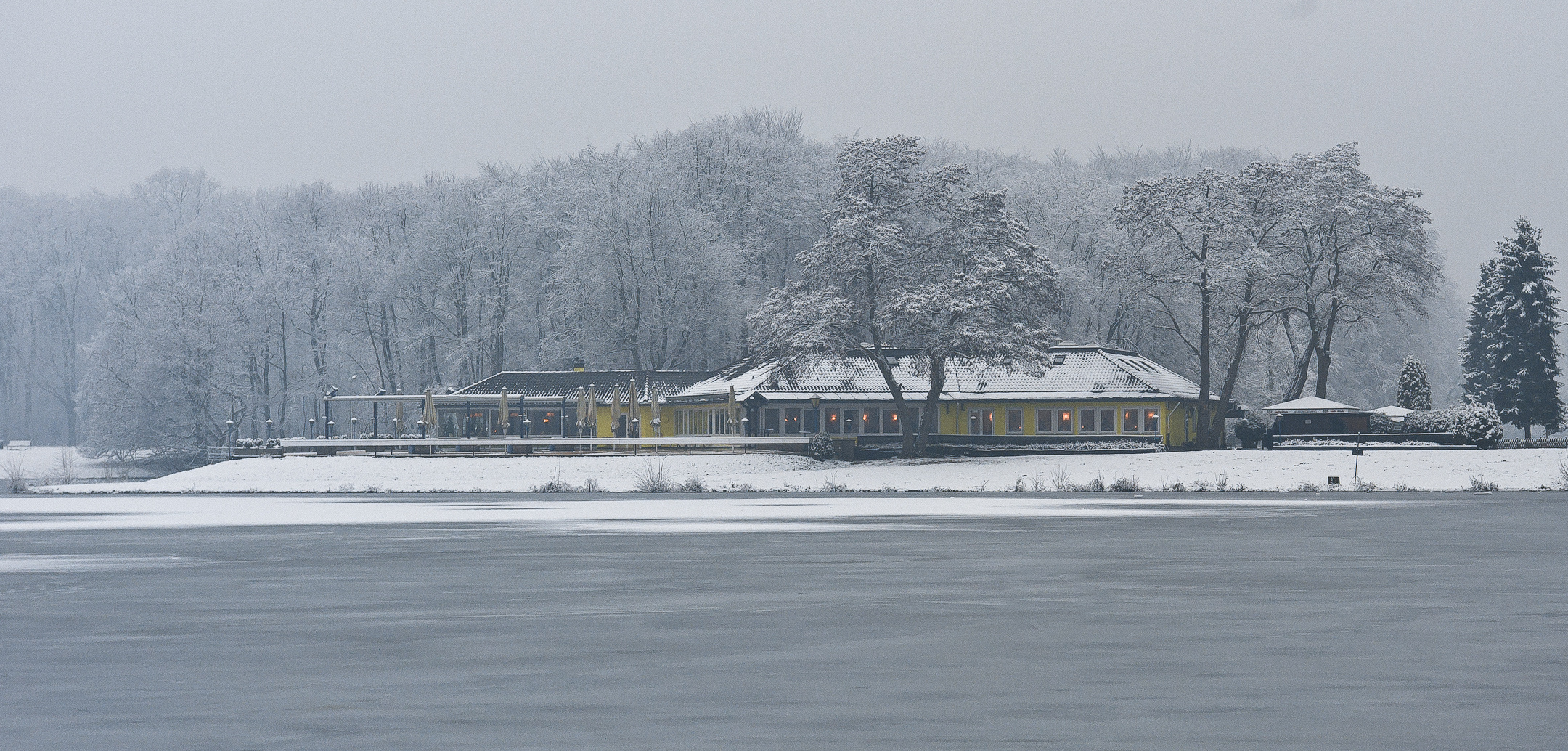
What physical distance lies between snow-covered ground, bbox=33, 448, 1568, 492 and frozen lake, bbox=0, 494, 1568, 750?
31.3m

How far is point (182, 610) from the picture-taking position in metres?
17.9

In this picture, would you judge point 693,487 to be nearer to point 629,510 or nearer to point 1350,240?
point 629,510

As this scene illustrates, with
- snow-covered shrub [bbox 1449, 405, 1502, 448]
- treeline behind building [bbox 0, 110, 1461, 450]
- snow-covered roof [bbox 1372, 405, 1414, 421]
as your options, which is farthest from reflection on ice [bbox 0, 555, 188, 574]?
treeline behind building [bbox 0, 110, 1461, 450]

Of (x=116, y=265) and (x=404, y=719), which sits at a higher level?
(x=116, y=265)

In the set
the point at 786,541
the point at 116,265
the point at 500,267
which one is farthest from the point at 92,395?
the point at 786,541

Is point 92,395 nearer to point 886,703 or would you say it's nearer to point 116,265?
point 116,265

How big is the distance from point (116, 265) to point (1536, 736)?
12493 centimetres

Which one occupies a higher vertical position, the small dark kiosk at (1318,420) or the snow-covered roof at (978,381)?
the snow-covered roof at (978,381)

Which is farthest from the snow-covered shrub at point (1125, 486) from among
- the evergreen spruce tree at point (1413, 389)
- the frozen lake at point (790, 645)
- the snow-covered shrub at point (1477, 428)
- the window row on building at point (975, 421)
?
the evergreen spruce tree at point (1413, 389)

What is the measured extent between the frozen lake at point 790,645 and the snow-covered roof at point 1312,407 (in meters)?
46.9

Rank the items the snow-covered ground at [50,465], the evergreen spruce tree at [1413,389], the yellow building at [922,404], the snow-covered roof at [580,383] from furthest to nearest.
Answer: the snow-covered roof at [580,383]
the snow-covered ground at [50,465]
the yellow building at [922,404]
the evergreen spruce tree at [1413,389]

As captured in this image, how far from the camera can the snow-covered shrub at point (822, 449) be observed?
2975 inches

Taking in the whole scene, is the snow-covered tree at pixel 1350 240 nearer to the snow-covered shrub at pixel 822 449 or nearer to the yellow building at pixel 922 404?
the yellow building at pixel 922 404

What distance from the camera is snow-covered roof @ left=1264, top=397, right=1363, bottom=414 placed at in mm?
73562
